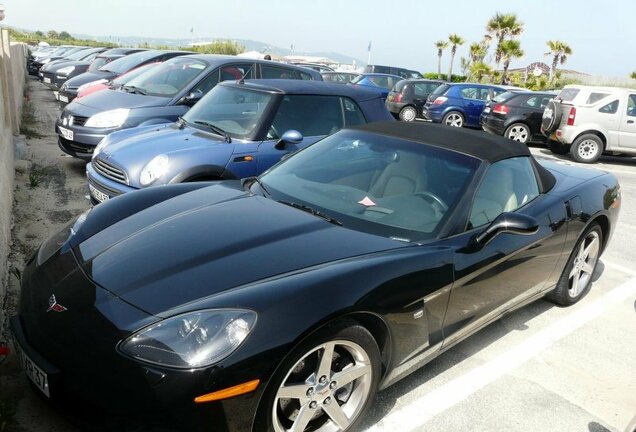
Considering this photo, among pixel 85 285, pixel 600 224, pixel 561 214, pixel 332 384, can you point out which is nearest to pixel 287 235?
pixel 332 384

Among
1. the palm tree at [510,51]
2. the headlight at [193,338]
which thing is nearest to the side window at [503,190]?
the headlight at [193,338]

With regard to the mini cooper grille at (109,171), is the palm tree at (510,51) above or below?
above

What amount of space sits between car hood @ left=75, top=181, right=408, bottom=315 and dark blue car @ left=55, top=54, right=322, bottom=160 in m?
4.09

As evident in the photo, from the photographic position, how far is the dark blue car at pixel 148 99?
22.2 feet

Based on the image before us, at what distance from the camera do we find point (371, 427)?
8.61 ft

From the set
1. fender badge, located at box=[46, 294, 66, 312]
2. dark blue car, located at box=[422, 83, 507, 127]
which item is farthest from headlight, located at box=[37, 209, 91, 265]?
dark blue car, located at box=[422, 83, 507, 127]

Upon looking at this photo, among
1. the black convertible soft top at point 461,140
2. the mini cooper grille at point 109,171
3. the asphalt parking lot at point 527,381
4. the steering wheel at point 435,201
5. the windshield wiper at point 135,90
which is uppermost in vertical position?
the black convertible soft top at point 461,140

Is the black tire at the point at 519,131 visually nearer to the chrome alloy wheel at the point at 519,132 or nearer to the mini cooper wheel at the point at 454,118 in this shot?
the chrome alloy wheel at the point at 519,132

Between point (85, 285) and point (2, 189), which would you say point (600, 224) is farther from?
point (2, 189)

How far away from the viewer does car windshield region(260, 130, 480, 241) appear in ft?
9.73

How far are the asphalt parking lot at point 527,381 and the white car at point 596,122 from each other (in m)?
8.16

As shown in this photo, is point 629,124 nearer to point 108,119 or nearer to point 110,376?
point 108,119

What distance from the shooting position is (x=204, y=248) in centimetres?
250

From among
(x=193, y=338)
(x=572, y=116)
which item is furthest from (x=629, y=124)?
(x=193, y=338)
